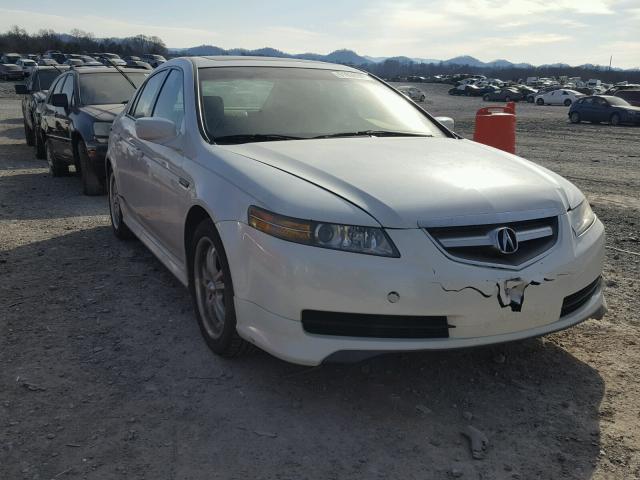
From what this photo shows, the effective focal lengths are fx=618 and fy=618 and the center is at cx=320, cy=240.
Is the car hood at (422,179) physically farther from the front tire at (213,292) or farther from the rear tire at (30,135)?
the rear tire at (30,135)

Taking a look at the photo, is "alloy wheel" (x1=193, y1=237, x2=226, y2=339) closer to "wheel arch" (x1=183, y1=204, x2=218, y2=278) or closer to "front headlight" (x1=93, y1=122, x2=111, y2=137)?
"wheel arch" (x1=183, y1=204, x2=218, y2=278)

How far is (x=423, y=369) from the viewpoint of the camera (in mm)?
3377

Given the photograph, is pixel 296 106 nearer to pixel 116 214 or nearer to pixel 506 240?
pixel 506 240

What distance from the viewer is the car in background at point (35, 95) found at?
1216cm

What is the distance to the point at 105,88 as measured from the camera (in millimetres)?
9234

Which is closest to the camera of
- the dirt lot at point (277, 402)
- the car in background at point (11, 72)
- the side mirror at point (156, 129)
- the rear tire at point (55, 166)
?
the dirt lot at point (277, 402)

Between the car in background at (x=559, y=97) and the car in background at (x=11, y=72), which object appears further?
the car in background at (x=11, y=72)

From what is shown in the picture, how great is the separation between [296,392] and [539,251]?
4.55 feet

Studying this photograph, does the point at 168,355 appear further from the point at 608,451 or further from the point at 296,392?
the point at 608,451

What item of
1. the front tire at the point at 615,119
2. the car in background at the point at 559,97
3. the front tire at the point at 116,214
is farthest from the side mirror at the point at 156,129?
the car in background at the point at 559,97

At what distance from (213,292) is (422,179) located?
136 centimetres

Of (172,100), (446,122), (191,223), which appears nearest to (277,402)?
(191,223)

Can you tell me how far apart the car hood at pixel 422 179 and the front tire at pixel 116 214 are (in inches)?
104

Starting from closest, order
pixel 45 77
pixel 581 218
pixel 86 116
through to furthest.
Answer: pixel 581 218 → pixel 86 116 → pixel 45 77
